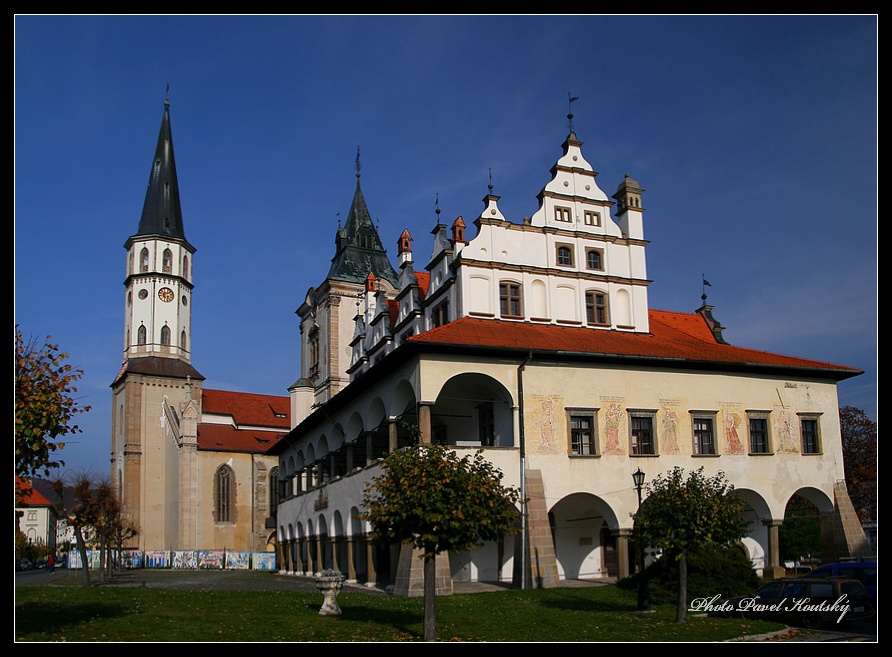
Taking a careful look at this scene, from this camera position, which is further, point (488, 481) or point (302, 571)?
point (302, 571)

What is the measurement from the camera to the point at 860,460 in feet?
178

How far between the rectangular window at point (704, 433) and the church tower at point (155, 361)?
51.7m

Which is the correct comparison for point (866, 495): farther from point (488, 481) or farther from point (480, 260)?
point (488, 481)

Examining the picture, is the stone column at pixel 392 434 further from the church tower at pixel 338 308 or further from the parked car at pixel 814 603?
the church tower at pixel 338 308

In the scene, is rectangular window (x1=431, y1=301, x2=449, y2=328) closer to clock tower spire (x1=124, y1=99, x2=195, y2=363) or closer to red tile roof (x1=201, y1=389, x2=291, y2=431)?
red tile roof (x1=201, y1=389, x2=291, y2=431)

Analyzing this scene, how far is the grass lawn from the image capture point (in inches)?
677

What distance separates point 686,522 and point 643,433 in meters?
12.0

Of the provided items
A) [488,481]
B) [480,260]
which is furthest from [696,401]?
[488,481]

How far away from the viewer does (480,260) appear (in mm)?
35219

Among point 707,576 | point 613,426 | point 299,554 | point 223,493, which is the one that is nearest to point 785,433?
point 613,426

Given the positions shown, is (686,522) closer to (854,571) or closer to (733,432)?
(854,571)

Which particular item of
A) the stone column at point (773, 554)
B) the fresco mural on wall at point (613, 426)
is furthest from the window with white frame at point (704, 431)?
the stone column at point (773, 554)

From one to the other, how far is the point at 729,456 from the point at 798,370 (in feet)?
16.9

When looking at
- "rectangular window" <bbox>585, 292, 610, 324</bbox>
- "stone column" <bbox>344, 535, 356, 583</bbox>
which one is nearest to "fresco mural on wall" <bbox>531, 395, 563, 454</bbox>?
"rectangular window" <bbox>585, 292, 610, 324</bbox>
